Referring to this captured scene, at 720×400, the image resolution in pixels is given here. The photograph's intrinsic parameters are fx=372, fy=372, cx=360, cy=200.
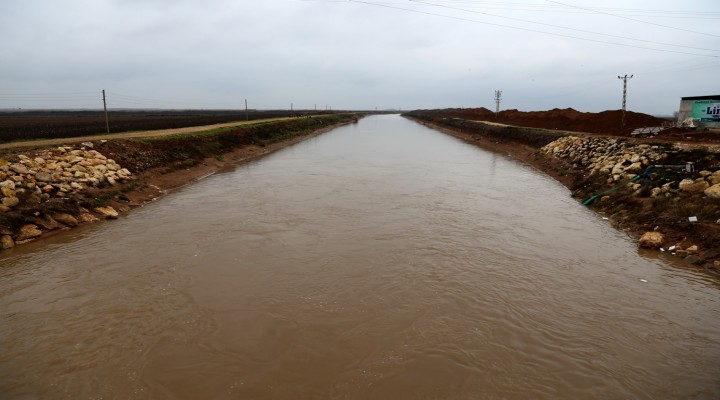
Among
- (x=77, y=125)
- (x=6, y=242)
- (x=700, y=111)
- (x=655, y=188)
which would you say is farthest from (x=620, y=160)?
(x=77, y=125)

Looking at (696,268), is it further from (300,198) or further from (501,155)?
(501,155)

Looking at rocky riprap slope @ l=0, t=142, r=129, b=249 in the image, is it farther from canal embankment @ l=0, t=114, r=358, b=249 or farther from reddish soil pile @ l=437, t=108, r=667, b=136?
reddish soil pile @ l=437, t=108, r=667, b=136

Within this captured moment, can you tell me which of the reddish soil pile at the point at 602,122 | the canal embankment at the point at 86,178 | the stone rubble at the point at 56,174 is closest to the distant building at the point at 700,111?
the reddish soil pile at the point at 602,122

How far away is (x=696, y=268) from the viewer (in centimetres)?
932

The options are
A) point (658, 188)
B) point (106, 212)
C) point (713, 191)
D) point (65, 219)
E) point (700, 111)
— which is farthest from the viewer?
point (700, 111)

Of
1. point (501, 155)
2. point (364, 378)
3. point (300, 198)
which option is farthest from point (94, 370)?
point (501, 155)

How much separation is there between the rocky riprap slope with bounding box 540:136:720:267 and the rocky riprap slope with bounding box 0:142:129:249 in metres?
18.2

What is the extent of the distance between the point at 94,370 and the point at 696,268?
514 inches

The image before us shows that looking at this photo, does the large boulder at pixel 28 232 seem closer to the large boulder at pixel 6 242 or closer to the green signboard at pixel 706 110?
the large boulder at pixel 6 242

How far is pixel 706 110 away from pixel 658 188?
14.6 metres

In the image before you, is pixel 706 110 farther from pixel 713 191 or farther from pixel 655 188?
pixel 713 191

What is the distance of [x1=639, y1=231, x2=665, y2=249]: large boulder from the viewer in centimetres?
1070

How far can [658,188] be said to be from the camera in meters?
13.2

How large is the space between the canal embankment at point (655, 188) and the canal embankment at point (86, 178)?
18.3 m
